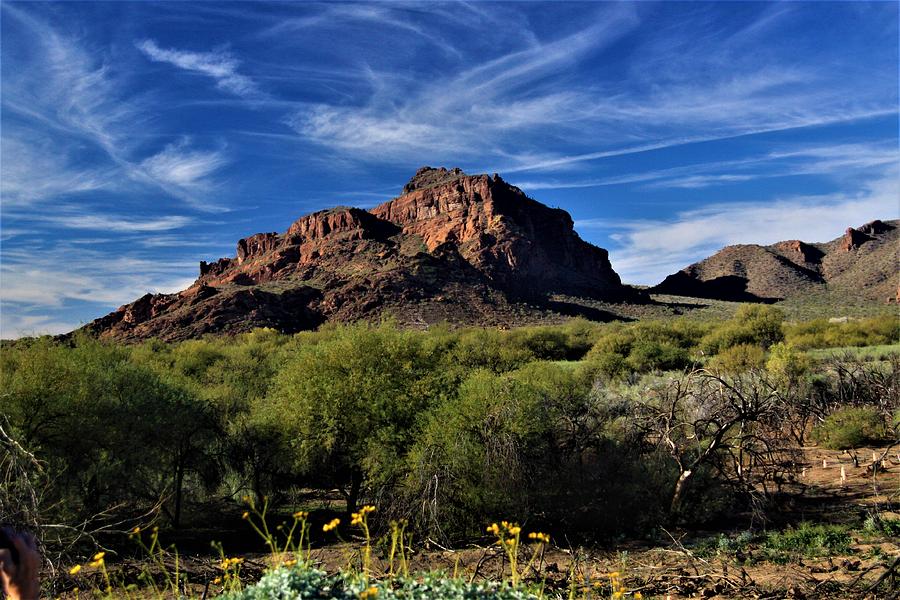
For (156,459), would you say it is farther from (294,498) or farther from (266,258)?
(266,258)

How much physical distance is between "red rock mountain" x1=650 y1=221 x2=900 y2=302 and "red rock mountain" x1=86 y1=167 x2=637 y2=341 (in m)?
23.0

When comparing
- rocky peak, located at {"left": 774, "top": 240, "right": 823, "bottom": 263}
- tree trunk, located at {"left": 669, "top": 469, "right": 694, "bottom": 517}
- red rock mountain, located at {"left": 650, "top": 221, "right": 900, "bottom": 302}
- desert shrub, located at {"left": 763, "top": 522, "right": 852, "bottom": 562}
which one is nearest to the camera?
desert shrub, located at {"left": 763, "top": 522, "right": 852, "bottom": 562}

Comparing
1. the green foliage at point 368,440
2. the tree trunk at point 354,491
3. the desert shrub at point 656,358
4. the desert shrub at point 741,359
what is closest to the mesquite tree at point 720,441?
the green foliage at point 368,440

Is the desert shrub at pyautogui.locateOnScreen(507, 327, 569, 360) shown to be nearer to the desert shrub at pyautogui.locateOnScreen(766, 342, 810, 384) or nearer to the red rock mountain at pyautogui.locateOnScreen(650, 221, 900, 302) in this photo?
the desert shrub at pyautogui.locateOnScreen(766, 342, 810, 384)

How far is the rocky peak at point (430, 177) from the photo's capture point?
160625mm

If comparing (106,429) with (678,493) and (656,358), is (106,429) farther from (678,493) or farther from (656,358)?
(656,358)

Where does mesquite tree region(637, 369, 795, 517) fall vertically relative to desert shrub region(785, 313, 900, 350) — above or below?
below

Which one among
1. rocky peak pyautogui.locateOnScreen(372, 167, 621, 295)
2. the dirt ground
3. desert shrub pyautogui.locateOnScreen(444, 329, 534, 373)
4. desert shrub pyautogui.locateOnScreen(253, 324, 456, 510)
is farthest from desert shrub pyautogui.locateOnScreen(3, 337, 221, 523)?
rocky peak pyautogui.locateOnScreen(372, 167, 621, 295)

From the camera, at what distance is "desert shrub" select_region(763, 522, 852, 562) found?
11.4 metres

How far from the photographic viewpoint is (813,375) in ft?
103

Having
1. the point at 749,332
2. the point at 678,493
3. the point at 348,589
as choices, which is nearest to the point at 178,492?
the point at 678,493

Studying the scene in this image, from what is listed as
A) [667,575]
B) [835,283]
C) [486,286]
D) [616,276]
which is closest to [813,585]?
[667,575]

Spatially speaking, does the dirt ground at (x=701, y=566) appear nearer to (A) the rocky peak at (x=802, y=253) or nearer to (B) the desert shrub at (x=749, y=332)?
(B) the desert shrub at (x=749, y=332)

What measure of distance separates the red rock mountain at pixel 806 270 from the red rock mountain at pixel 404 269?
75.5ft
